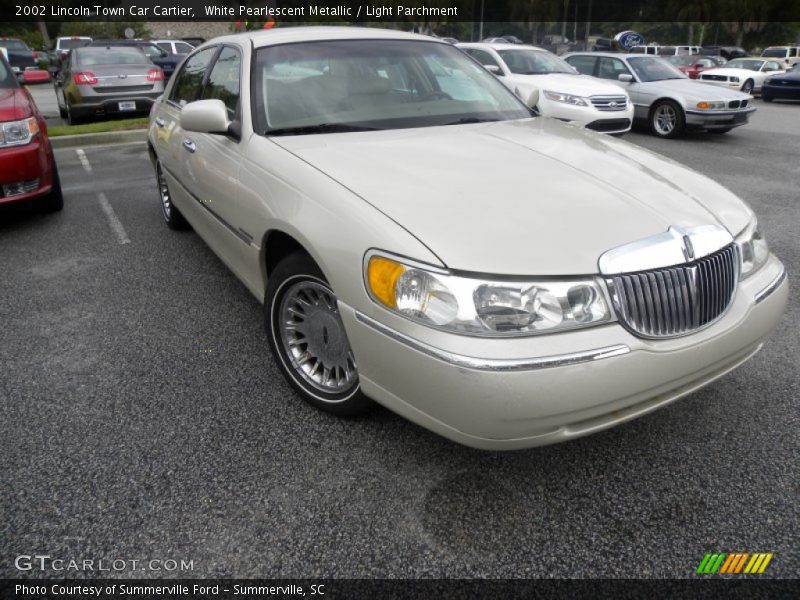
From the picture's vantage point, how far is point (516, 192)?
7.94ft

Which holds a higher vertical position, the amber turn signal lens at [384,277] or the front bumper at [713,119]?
the front bumper at [713,119]

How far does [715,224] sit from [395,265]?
131 cm

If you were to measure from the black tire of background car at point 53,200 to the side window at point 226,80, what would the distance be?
2639 millimetres

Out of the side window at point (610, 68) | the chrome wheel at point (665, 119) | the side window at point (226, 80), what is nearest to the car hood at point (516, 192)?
the side window at point (226, 80)

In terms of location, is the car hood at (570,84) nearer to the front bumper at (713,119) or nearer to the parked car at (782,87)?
the front bumper at (713,119)

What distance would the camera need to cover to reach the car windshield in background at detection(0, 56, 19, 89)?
18.9 feet

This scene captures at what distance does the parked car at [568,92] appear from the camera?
10008 millimetres

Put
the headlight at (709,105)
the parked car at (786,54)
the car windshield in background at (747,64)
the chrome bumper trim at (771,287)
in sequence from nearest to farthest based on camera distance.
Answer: the chrome bumper trim at (771,287) → the headlight at (709,105) → the car windshield in background at (747,64) → the parked car at (786,54)

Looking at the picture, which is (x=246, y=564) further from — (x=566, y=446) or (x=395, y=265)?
(x=566, y=446)

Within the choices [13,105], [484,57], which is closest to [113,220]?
[13,105]

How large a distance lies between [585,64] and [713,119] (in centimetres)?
299

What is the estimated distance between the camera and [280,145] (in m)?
2.89

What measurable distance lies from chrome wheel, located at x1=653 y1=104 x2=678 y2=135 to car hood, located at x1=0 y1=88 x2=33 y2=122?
1007cm

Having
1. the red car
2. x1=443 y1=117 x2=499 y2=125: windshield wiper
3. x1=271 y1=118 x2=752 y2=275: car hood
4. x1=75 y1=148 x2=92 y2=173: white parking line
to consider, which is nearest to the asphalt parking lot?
x1=271 y1=118 x2=752 y2=275: car hood
